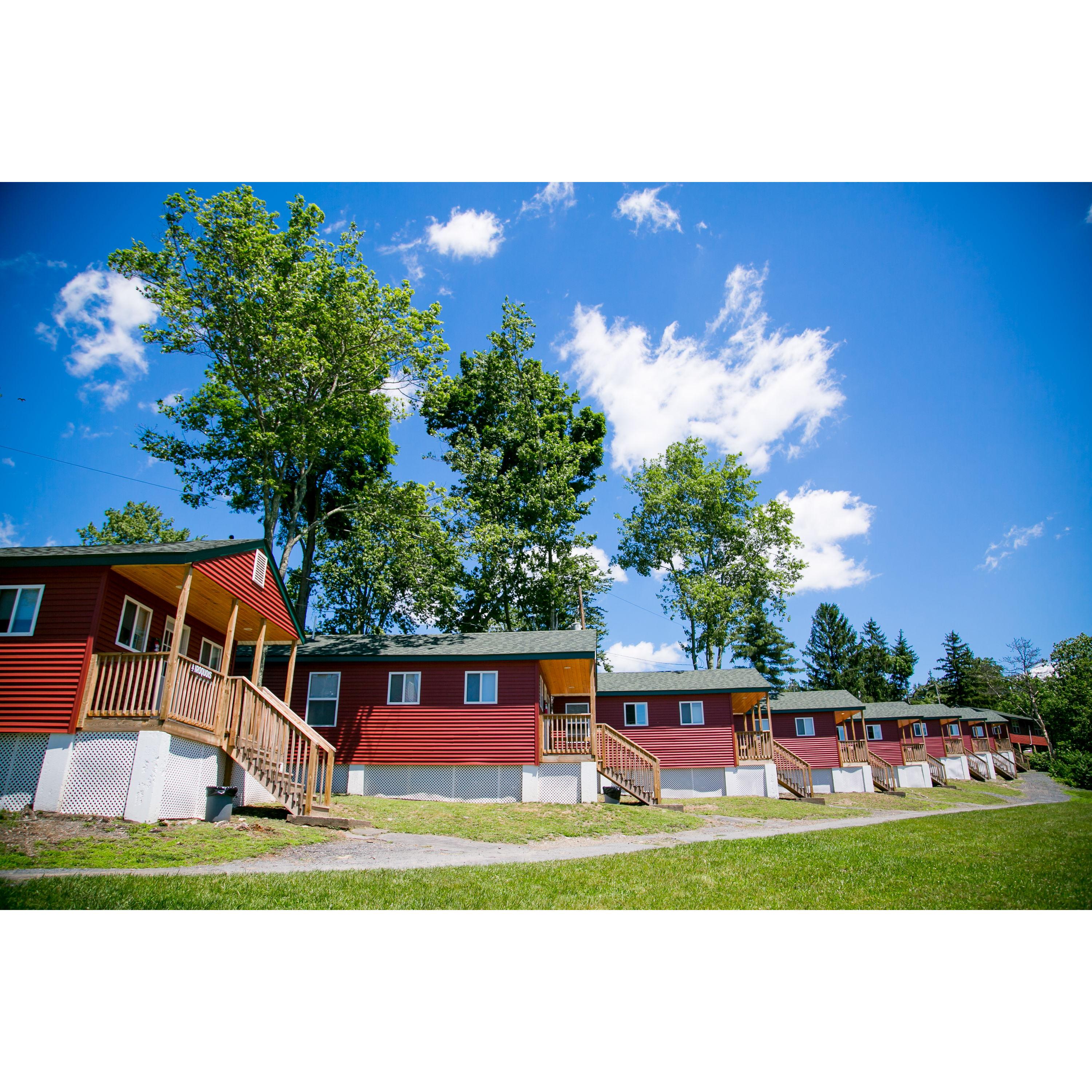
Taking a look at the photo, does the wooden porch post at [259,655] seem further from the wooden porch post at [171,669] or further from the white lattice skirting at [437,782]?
the white lattice skirting at [437,782]

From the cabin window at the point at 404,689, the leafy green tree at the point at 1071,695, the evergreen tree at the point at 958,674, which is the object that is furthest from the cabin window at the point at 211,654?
the evergreen tree at the point at 958,674

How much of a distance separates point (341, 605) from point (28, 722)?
22937 millimetres

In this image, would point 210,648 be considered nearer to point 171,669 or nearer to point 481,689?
point 171,669

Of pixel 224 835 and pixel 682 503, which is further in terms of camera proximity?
pixel 682 503

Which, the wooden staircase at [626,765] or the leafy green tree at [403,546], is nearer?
the wooden staircase at [626,765]

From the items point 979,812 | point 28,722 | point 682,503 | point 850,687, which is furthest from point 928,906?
point 850,687

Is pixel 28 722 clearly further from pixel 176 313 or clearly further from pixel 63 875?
pixel 176 313

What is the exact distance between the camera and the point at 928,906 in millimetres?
6387

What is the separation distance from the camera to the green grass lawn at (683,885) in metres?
6.35

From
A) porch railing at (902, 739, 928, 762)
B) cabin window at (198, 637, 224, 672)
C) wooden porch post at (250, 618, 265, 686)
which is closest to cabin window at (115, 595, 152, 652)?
wooden porch post at (250, 618, 265, 686)

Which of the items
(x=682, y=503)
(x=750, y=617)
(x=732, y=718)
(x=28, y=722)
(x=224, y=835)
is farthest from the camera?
(x=682, y=503)

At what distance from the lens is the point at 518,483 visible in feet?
106

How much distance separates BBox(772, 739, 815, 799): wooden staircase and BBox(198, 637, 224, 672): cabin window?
68.6 ft

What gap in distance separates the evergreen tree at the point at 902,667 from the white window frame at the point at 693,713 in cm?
5043
